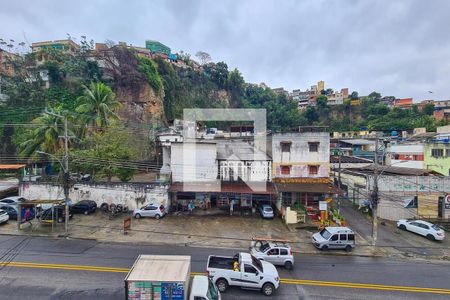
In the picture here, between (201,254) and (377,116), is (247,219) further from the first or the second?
(377,116)

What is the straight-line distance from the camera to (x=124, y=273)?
14812 millimetres

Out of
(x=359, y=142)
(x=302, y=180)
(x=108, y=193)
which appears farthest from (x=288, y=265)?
(x=359, y=142)

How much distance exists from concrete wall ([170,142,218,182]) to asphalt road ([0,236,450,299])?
11188 mm

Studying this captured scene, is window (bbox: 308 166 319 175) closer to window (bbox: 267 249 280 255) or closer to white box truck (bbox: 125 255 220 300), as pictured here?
window (bbox: 267 249 280 255)

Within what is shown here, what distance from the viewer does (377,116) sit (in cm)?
9094

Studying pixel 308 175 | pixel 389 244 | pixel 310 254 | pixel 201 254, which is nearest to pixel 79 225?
→ pixel 201 254

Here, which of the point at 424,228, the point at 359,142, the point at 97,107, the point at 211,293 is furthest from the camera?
the point at 359,142

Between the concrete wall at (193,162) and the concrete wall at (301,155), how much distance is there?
722 centimetres

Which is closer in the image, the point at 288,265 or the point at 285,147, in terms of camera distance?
the point at 288,265

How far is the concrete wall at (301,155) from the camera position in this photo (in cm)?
2927

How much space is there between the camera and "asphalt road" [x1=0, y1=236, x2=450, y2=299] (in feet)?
43.4

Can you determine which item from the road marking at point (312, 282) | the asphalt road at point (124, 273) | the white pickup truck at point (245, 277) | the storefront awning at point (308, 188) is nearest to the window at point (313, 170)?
the storefront awning at point (308, 188)

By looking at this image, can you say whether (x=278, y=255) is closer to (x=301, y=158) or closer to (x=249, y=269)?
(x=249, y=269)

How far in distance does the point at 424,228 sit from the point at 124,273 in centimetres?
2629
